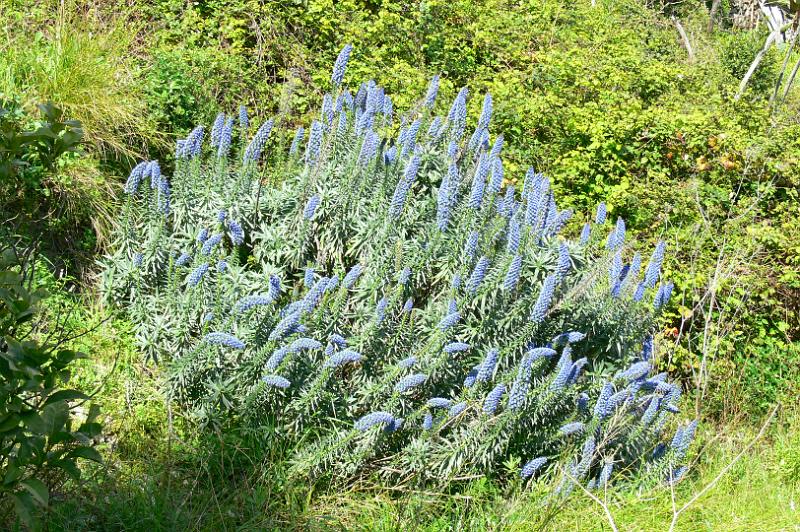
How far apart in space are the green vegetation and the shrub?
0.21 metres

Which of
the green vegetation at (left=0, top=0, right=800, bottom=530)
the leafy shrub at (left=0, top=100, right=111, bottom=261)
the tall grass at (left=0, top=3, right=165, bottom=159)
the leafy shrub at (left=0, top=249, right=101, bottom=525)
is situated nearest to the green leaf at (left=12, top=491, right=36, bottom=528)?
the leafy shrub at (left=0, top=249, right=101, bottom=525)

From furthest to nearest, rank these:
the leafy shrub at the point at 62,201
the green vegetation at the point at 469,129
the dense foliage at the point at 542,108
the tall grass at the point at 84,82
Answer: the dense foliage at the point at 542,108
the tall grass at the point at 84,82
the leafy shrub at the point at 62,201
the green vegetation at the point at 469,129

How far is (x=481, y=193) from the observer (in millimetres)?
4332

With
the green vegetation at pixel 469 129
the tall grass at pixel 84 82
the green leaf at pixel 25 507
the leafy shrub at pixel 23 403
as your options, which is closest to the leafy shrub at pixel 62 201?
the green vegetation at pixel 469 129

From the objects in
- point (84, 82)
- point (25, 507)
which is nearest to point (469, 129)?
point (84, 82)

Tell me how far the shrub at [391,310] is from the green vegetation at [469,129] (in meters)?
0.21

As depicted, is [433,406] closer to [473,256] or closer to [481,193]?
[473,256]

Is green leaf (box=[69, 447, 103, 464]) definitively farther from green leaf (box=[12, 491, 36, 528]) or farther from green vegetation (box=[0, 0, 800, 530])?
green vegetation (box=[0, 0, 800, 530])

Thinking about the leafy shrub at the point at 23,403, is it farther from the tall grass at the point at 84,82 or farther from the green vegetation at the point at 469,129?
the tall grass at the point at 84,82

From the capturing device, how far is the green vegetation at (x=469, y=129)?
155 inches

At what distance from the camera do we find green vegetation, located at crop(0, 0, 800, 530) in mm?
3926

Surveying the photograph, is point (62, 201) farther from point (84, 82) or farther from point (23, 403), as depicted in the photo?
point (23, 403)

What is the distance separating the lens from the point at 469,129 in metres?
7.27

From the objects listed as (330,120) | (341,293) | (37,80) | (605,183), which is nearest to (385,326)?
(341,293)
